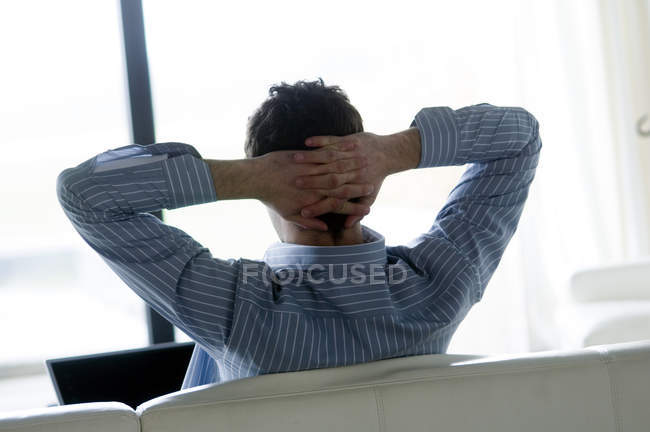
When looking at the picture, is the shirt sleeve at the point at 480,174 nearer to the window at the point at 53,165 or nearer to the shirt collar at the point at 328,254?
the shirt collar at the point at 328,254

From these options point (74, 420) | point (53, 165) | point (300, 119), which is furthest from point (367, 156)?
point (53, 165)

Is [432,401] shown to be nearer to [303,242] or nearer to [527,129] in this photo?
[303,242]

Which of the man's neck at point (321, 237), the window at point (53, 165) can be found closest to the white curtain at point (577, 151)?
the window at point (53, 165)

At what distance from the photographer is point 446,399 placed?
956mm

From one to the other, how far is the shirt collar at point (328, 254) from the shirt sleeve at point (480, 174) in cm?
9

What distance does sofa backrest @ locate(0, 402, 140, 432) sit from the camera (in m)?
0.87

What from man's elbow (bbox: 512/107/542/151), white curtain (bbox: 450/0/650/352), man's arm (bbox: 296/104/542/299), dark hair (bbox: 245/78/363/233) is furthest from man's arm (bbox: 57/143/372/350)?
white curtain (bbox: 450/0/650/352)

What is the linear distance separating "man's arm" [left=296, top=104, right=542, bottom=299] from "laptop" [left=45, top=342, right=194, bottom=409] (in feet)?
2.11

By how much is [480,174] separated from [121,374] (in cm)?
85

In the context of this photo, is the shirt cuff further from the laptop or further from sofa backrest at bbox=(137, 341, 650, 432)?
the laptop

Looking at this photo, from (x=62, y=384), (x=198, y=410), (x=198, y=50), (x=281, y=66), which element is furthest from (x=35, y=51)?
(x=198, y=410)

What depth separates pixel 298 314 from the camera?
112 centimetres

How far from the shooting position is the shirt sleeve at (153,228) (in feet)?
3.49

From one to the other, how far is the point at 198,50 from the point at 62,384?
2151 mm
